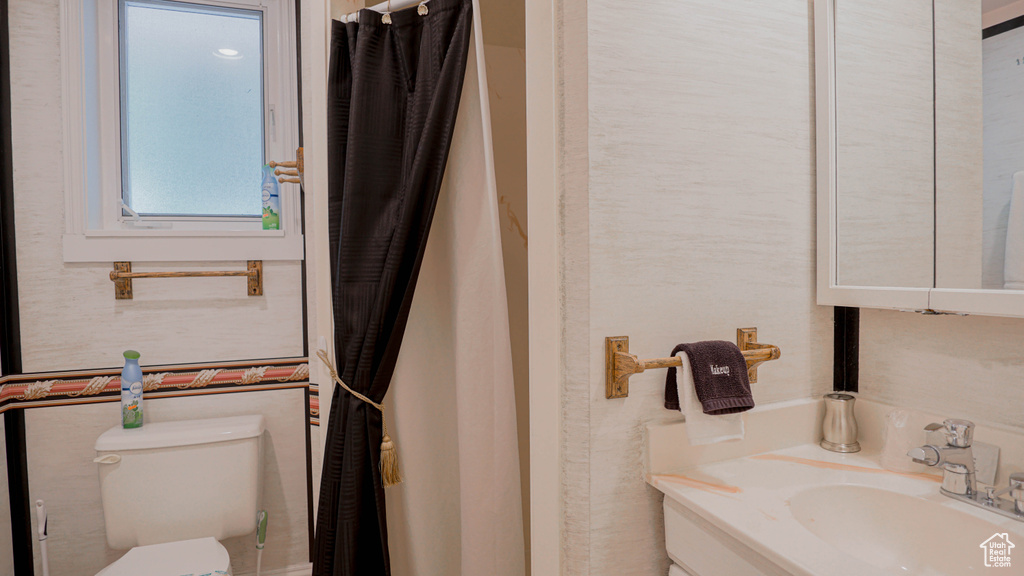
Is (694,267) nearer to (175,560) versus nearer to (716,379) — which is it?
(716,379)

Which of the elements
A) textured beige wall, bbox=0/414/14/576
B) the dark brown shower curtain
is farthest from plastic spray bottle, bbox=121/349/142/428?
the dark brown shower curtain

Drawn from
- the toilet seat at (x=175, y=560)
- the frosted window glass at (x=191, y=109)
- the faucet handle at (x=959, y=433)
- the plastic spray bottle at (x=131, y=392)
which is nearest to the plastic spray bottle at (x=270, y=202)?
the frosted window glass at (x=191, y=109)

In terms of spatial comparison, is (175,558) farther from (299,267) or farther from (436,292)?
(436,292)

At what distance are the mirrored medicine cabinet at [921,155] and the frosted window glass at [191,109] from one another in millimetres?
1983

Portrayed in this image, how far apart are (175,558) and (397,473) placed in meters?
0.86

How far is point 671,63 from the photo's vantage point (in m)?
0.98

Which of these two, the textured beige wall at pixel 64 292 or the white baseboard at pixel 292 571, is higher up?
the textured beige wall at pixel 64 292

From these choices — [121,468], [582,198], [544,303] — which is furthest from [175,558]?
[582,198]

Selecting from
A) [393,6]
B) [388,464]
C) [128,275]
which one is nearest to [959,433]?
[388,464]

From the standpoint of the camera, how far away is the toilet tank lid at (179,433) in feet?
5.43

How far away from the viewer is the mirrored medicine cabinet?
823mm

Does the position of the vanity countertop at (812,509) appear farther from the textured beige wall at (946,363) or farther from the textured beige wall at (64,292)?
the textured beige wall at (64,292)

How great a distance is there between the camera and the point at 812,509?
0.88m

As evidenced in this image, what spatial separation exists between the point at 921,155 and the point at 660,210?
1.63 feet
